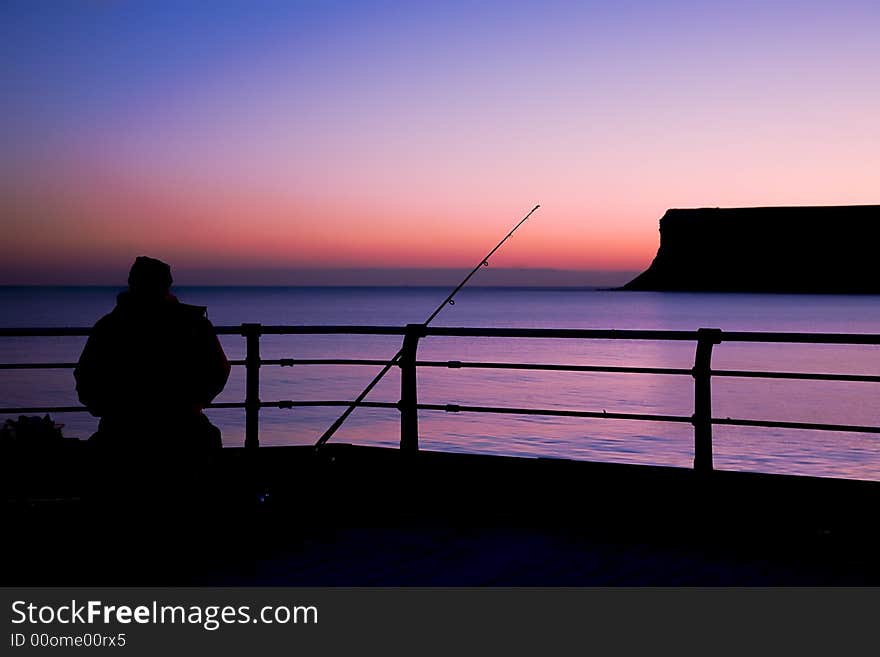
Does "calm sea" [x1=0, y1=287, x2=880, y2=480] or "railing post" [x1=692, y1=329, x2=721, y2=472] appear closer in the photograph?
"railing post" [x1=692, y1=329, x2=721, y2=472]

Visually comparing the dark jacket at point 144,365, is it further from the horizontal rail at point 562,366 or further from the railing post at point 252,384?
the railing post at point 252,384

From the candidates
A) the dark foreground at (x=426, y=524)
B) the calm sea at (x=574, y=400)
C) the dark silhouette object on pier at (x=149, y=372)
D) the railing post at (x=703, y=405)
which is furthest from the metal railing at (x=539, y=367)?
the calm sea at (x=574, y=400)

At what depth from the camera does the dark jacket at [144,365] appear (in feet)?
13.4

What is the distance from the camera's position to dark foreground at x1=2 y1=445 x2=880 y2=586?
4500 millimetres

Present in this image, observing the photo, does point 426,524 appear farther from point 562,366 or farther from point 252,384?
point 252,384

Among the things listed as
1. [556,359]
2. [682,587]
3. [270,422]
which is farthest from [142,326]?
[556,359]

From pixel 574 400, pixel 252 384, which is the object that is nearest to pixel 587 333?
pixel 252 384

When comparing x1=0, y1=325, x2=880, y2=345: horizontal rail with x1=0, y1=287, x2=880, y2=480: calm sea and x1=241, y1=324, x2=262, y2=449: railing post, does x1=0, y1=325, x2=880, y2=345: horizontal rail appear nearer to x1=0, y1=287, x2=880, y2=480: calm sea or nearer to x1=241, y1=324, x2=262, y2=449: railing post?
x1=241, y1=324, x2=262, y2=449: railing post

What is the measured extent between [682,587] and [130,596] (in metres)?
2.46

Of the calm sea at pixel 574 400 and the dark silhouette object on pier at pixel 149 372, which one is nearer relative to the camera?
the dark silhouette object on pier at pixel 149 372

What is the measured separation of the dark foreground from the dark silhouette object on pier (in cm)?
13

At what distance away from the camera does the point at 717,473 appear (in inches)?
224

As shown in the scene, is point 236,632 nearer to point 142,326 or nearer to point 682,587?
point 142,326

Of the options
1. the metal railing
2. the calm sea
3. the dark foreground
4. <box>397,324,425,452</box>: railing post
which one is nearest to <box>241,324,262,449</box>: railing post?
the metal railing
